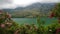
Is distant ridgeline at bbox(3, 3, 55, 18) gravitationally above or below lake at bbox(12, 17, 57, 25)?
above

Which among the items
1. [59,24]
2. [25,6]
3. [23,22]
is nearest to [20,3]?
[25,6]

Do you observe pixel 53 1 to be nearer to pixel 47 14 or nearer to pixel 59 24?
pixel 47 14

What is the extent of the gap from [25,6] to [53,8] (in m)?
0.33

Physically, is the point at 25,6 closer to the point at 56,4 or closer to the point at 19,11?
the point at 19,11

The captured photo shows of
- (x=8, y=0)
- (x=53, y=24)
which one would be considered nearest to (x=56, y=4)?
(x=53, y=24)

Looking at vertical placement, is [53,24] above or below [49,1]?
below

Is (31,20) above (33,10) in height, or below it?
below

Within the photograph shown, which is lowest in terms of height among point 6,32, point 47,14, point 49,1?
point 6,32

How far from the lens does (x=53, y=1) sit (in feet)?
6.63

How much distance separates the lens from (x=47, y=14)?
6.52ft

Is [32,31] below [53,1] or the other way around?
below

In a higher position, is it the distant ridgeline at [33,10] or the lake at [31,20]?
the distant ridgeline at [33,10]

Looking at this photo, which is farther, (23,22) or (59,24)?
(23,22)

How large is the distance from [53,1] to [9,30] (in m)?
0.59
